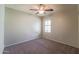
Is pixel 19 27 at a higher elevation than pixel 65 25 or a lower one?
lower

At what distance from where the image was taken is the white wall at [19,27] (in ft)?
13.0

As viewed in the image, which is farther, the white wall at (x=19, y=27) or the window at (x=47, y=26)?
the window at (x=47, y=26)

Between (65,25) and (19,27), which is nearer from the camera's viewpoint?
(65,25)

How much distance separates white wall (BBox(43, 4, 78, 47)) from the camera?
3982 mm

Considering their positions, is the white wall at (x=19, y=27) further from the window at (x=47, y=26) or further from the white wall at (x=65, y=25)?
the white wall at (x=65, y=25)

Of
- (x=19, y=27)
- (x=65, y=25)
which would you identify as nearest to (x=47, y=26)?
(x=65, y=25)

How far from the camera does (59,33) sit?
17.0ft

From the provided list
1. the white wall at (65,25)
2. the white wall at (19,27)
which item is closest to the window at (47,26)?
the white wall at (65,25)

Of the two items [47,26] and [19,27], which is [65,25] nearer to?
[47,26]

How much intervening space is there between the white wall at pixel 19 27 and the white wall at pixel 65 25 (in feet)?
4.90

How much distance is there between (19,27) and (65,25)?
2.74m

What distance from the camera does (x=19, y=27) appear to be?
4738mm

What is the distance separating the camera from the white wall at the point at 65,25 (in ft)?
13.1
